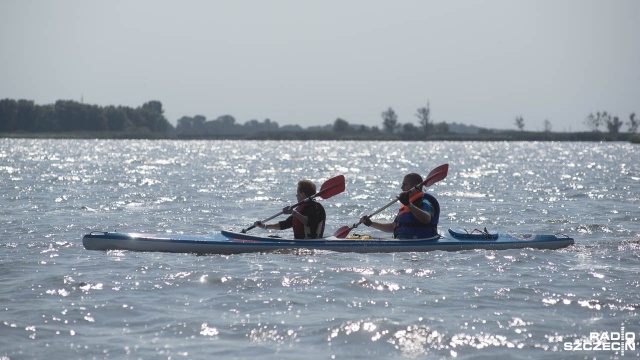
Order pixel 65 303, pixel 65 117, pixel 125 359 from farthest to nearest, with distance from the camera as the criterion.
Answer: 1. pixel 65 117
2. pixel 65 303
3. pixel 125 359

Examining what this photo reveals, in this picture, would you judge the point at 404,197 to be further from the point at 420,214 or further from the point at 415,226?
the point at 415,226

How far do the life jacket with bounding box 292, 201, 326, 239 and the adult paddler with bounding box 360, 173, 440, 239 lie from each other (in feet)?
2.13

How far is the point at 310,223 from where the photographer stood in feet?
40.6

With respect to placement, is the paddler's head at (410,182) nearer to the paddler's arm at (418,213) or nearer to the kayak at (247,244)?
the paddler's arm at (418,213)

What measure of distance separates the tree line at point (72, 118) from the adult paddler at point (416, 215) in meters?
148

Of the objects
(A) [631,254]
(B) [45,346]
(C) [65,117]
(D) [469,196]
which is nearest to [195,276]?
(B) [45,346]

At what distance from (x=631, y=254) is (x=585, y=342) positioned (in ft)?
17.5

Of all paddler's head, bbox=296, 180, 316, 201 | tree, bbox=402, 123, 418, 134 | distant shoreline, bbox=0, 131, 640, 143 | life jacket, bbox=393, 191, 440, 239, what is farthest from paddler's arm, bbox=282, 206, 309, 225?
tree, bbox=402, 123, 418, 134

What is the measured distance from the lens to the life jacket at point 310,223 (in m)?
12.4

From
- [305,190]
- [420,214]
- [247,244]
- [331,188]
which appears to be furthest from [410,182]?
[247,244]

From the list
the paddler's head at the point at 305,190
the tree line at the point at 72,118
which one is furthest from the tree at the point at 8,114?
the paddler's head at the point at 305,190

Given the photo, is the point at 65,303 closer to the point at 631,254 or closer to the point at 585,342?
the point at 585,342

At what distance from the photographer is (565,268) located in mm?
11250

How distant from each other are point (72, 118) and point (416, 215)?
157 meters
